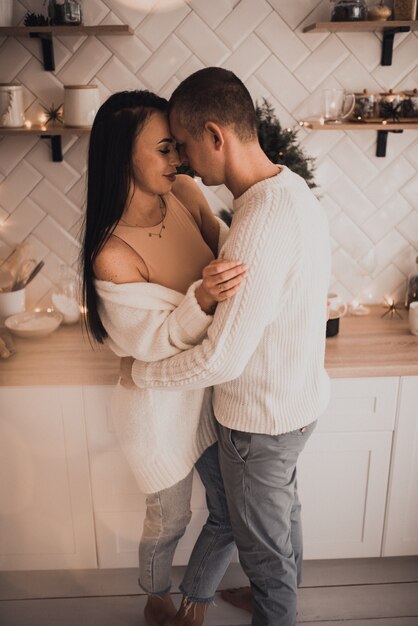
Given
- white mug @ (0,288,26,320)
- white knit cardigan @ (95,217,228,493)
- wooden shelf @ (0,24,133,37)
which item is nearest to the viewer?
white knit cardigan @ (95,217,228,493)

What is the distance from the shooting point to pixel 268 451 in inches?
58.3

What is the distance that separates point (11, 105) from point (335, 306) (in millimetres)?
1318

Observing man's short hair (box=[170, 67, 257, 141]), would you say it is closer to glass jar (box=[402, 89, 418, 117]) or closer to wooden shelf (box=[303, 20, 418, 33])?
wooden shelf (box=[303, 20, 418, 33])

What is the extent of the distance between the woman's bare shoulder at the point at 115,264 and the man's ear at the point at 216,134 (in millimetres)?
349

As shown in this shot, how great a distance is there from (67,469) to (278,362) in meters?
0.92

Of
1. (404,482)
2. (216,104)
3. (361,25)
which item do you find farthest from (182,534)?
(361,25)

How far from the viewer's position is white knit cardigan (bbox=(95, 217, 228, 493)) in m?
1.40

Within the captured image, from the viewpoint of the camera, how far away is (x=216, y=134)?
131cm

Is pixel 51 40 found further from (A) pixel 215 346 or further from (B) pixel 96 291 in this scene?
(A) pixel 215 346

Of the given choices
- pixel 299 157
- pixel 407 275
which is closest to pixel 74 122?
pixel 299 157

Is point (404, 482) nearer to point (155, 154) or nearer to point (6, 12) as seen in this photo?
point (155, 154)

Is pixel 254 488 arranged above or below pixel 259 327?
below

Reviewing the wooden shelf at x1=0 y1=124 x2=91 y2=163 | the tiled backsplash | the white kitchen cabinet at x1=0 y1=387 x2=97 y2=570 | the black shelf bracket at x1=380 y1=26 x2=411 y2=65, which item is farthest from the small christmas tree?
the white kitchen cabinet at x1=0 y1=387 x2=97 y2=570

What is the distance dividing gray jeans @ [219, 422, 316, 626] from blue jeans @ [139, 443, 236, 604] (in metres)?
0.21
